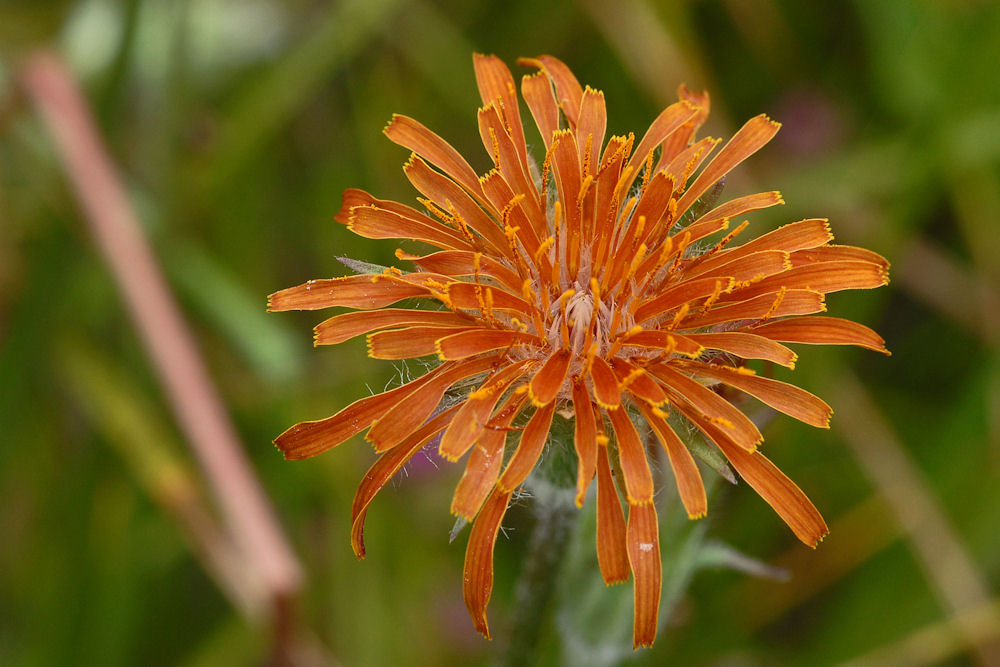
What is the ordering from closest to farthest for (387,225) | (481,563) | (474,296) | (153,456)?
(481,563) < (474,296) < (387,225) < (153,456)

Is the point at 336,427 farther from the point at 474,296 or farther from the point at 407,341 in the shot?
the point at 474,296

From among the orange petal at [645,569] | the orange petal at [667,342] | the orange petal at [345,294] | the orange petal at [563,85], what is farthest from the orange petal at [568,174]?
the orange petal at [645,569]

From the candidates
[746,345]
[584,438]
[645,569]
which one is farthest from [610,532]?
[746,345]

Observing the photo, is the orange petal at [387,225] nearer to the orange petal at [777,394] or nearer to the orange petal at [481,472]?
the orange petal at [481,472]

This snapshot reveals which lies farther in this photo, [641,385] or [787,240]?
[787,240]

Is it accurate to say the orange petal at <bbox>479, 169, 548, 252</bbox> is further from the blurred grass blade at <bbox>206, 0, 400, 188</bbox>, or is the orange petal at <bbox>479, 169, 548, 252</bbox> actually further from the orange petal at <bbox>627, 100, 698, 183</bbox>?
the blurred grass blade at <bbox>206, 0, 400, 188</bbox>

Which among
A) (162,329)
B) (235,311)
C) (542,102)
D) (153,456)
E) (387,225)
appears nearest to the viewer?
(387,225)

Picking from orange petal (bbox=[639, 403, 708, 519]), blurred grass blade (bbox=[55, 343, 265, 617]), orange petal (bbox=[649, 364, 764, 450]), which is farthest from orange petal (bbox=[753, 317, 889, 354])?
blurred grass blade (bbox=[55, 343, 265, 617])
